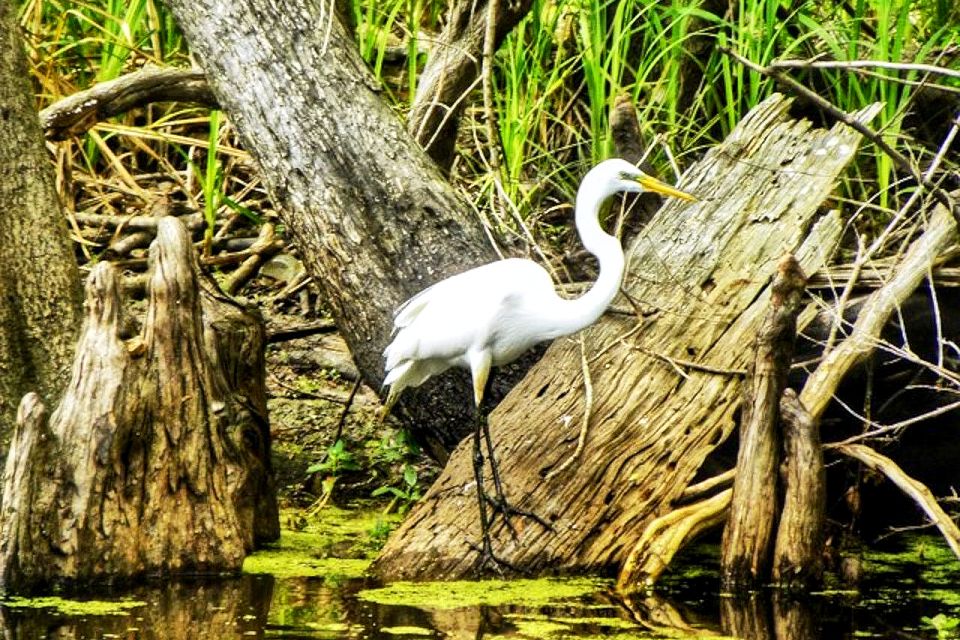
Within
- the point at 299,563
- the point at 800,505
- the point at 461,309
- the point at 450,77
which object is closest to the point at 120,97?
the point at 450,77

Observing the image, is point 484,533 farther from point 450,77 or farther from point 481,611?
point 450,77

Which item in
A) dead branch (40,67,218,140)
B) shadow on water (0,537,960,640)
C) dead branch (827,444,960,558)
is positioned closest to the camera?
shadow on water (0,537,960,640)

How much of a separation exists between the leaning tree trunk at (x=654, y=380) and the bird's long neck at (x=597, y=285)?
0.83 feet

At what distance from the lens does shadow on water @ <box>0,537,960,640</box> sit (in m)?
4.10

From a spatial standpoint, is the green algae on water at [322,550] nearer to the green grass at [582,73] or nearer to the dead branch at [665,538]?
the dead branch at [665,538]

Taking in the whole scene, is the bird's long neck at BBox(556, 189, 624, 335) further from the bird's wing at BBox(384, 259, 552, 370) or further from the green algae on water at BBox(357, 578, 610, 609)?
the green algae on water at BBox(357, 578, 610, 609)

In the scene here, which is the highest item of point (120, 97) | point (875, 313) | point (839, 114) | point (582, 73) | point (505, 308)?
point (582, 73)

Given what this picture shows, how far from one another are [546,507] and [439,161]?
212 cm

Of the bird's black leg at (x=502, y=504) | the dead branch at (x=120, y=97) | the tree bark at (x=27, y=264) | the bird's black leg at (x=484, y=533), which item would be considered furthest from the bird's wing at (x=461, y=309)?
the dead branch at (x=120, y=97)

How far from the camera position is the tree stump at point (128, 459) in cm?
447

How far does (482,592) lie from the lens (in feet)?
15.3

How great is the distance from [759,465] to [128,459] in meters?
2.00

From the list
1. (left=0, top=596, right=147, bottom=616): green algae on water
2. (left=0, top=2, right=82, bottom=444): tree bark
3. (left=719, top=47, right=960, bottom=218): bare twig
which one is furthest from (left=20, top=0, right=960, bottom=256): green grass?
(left=0, top=596, right=147, bottom=616): green algae on water

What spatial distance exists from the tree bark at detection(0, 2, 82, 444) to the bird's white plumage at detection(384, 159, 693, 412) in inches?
50.2
